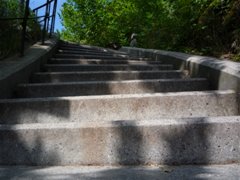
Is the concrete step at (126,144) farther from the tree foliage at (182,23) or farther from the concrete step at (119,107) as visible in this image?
the tree foliage at (182,23)

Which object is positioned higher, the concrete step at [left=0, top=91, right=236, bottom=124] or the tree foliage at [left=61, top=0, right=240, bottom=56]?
the tree foliage at [left=61, top=0, right=240, bottom=56]

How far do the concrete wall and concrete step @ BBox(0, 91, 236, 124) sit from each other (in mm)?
320

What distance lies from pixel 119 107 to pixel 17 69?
121 centimetres

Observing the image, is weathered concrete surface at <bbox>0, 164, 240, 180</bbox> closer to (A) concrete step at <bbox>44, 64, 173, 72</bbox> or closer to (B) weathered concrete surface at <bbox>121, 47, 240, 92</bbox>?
(B) weathered concrete surface at <bbox>121, 47, 240, 92</bbox>

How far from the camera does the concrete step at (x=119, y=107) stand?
287 centimetres

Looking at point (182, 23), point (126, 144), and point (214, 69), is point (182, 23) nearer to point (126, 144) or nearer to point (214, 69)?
point (214, 69)

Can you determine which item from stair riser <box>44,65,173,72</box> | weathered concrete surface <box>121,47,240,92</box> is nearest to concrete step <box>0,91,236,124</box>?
weathered concrete surface <box>121,47,240,92</box>

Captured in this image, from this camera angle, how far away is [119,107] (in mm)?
2896

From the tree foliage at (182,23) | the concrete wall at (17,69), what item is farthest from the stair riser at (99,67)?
the tree foliage at (182,23)

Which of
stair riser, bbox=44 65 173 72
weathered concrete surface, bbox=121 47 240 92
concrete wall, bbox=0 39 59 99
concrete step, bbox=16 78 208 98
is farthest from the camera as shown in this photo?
stair riser, bbox=44 65 173 72

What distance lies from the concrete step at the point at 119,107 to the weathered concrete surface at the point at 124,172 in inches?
28.3

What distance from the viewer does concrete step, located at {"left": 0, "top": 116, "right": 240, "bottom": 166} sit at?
2.21 metres

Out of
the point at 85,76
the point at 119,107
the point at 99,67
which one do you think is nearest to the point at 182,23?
the point at 99,67

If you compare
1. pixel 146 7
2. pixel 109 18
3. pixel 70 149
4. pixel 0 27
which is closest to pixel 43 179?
pixel 70 149
